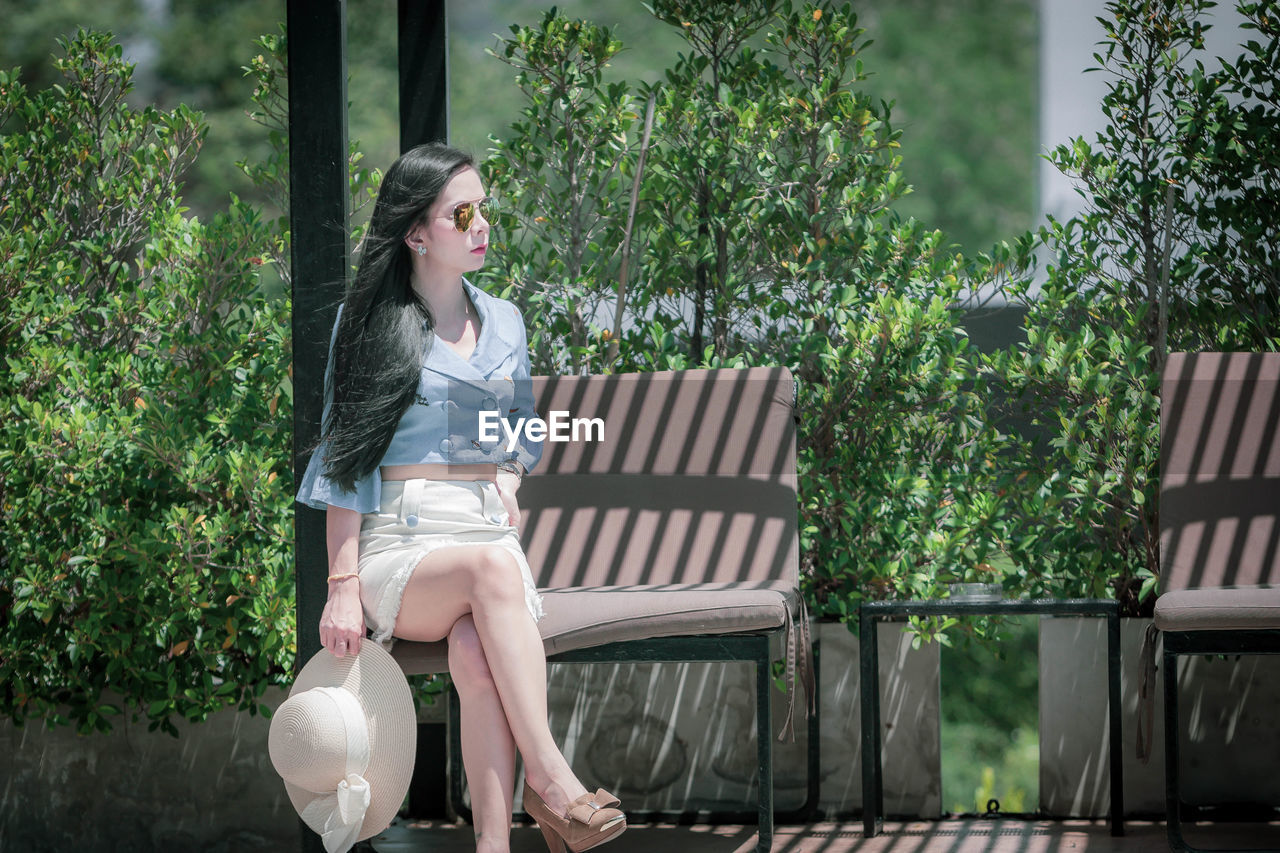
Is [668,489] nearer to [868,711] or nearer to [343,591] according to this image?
[868,711]

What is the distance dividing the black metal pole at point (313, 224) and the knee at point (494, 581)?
23.1 inches

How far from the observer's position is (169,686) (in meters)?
2.96

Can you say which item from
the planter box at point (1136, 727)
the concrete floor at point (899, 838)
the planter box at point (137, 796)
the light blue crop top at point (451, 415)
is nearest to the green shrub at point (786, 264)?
the planter box at point (1136, 727)

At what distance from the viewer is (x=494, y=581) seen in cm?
231

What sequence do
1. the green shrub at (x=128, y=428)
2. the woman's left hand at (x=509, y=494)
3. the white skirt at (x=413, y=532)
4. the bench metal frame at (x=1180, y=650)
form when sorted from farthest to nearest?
1. the green shrub at (x=128, y=428)
2. the woman's left hand at (x=509, y=494)
3. the bench metal frame at (x=1180, y=650)
4. the white skirt at (x=413, y=532)

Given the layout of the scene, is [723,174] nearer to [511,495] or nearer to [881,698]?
[511,495]

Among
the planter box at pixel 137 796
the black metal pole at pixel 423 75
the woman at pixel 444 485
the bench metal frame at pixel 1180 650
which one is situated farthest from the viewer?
the black metal pole at pixel 423 75

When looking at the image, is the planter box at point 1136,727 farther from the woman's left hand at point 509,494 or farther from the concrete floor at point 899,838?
the woman's left hand at point 509,494

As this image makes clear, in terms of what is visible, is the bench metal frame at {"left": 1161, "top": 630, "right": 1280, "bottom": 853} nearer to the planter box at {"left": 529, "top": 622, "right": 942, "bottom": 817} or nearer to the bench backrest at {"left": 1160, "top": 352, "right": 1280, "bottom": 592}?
the bench backrest at {"left": 1160, "top": 352, "right": 1280, "bottom": 592}

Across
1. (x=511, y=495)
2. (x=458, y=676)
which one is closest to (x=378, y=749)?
(x=458, y=676)

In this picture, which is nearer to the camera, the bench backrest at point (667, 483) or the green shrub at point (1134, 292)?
the bench backrest at point (667, 483)

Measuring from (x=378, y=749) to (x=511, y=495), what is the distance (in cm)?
58

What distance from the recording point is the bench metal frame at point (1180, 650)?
8.30ft

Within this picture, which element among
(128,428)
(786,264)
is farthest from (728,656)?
(128,428)
